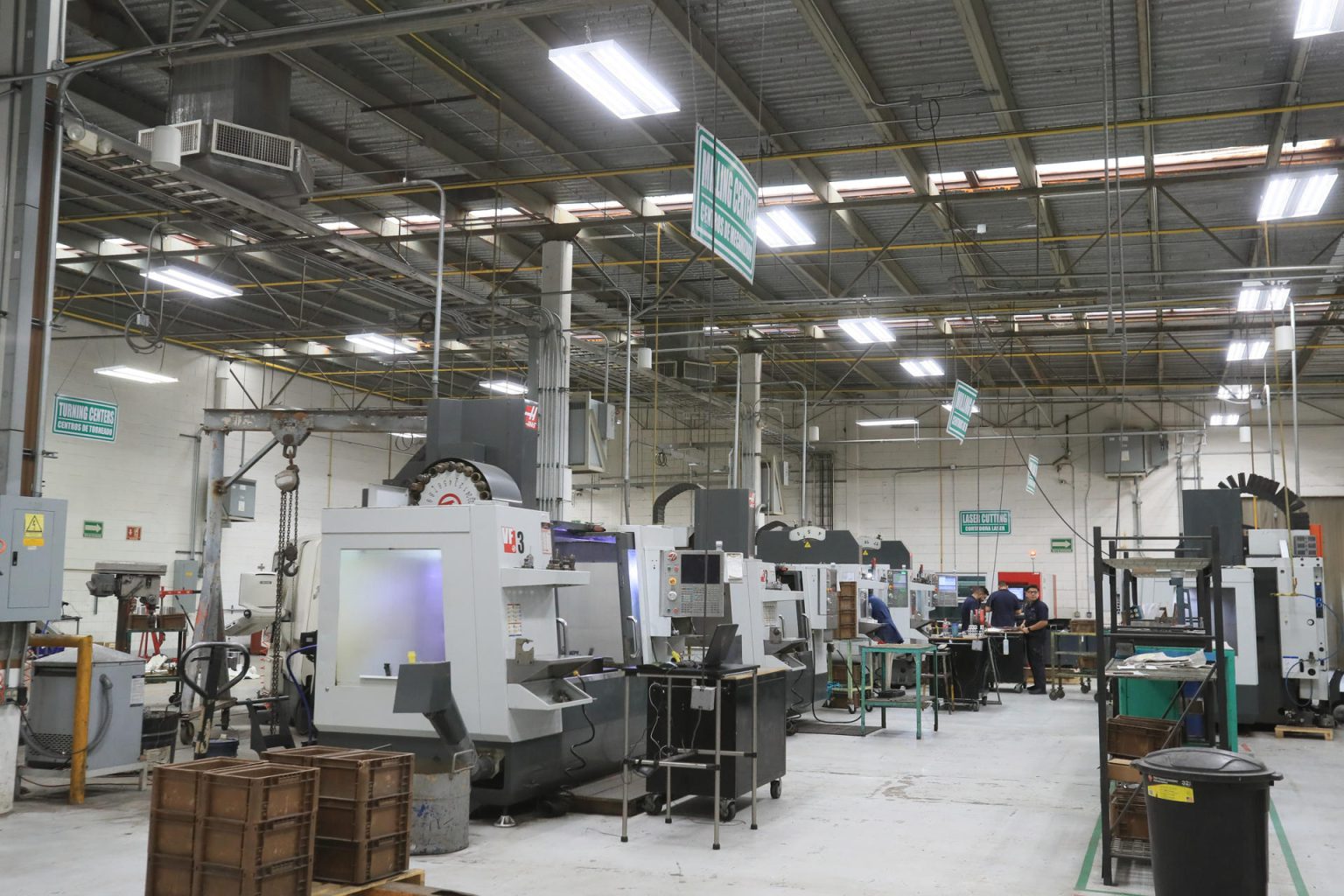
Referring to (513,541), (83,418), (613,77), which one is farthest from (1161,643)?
(83,418)

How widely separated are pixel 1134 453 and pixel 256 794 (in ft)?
61.9

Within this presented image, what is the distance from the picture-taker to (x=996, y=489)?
21297mm

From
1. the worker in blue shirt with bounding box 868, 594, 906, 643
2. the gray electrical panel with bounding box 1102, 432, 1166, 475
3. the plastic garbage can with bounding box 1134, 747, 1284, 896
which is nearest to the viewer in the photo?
the plastic garbage can with bounding box 1134, 747, 1284, 896

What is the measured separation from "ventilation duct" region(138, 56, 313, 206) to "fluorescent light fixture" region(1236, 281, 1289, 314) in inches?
346

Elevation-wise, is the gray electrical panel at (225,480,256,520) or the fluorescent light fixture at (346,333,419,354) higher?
the fluorescent light fixture at (346,333,419,354)

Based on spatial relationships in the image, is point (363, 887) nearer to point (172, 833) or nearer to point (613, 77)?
point (172, 833)

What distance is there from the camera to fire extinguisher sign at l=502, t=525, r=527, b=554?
6027 mm

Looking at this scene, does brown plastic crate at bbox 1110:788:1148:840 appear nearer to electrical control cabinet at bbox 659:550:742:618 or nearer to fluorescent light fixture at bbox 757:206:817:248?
electrical control cabinet at bbox 659:550:742:618

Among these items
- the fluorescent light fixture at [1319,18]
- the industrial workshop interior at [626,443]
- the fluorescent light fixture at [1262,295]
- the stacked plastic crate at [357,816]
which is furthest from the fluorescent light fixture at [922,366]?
the stacked plastic crate at [357,816]

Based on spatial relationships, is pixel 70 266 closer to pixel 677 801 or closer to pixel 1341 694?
pixel 677 801

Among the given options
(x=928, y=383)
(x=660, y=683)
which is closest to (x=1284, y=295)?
(x=660, y=683)

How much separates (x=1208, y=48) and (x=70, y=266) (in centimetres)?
1248

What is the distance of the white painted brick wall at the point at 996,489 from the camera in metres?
19.9

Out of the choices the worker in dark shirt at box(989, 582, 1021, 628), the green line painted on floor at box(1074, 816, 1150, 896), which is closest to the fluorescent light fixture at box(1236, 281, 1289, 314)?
the worker in dark shirt at box(989, 582, 1021, 628)
